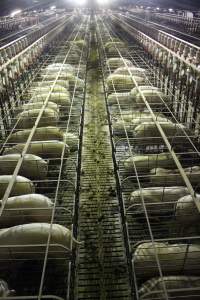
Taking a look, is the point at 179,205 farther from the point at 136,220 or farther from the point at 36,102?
the point at 36,102

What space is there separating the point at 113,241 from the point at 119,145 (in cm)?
318

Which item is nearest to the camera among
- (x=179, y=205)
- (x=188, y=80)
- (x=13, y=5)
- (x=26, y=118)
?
(x=179, y=205)

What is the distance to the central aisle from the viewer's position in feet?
14.5

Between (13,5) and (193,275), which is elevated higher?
(13,5)

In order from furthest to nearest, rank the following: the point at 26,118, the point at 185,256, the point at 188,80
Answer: the point at 188,80 → the point at 26,118 → the point at 185,256

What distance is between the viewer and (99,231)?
535 cm

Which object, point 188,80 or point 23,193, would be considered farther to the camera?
point 188,80

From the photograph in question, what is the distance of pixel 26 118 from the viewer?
7848mm

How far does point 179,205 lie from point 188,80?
5135 mm

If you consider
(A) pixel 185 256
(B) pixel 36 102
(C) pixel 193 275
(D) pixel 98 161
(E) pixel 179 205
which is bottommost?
(C) pixel 193 275

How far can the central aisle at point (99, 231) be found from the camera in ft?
14.5

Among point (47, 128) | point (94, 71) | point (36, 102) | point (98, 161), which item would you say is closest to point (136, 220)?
point (98, 161)

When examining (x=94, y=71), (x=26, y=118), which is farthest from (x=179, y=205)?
(x=94, y=71)

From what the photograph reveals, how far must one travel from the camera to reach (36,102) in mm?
9039
